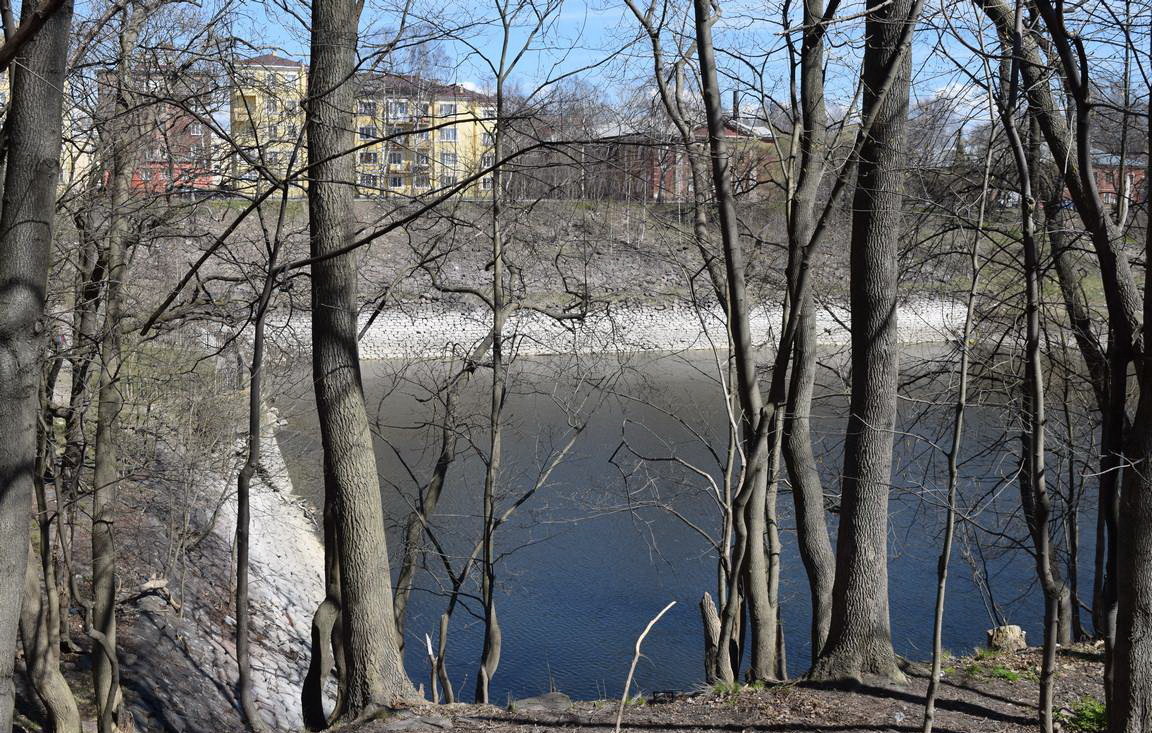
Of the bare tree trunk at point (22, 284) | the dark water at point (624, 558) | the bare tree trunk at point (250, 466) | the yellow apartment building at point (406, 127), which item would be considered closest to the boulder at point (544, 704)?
the bare tree trunk at point (250, 466)

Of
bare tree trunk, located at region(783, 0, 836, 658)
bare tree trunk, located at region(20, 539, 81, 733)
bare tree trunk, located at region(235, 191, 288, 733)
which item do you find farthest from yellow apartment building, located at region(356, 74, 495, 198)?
bare tree trunk, located at region(20, 539, 81, 733)

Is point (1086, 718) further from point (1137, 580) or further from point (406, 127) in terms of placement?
point (406, 127)

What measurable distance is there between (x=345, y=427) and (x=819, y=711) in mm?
3454

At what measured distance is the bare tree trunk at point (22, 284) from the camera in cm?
354

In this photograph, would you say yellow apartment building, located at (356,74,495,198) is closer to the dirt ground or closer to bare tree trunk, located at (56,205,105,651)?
bare tree trunk, located at (56,205,105,651)

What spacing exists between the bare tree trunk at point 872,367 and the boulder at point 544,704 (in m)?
1.66

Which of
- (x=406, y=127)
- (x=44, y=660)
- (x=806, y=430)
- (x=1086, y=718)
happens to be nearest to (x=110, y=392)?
(x=44, y=660)

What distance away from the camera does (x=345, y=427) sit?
6582 mm

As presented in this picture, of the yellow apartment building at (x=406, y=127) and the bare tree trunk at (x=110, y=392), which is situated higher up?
the yellow apartment building at (x=406, y=127)

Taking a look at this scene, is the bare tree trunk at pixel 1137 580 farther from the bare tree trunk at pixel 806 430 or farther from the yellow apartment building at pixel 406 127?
the yellow apartment building at pixel 406 127

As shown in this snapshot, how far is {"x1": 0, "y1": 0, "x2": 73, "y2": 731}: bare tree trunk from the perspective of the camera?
3.54 metres

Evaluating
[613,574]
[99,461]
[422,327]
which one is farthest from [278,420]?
[422,327]

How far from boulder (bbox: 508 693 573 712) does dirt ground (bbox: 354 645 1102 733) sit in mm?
74

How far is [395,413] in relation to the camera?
2102cm
